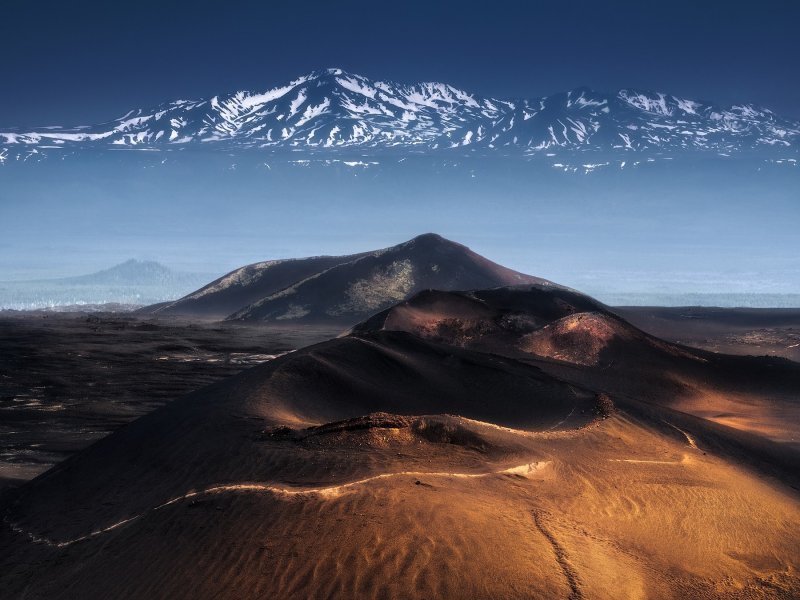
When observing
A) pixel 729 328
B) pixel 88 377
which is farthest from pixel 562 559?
pixel 729 328

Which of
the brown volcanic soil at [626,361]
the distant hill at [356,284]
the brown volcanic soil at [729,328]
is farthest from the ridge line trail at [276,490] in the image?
the distant hill at [356,284]

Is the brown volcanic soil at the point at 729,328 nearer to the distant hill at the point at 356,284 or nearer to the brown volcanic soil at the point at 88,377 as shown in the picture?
the distant hill at the point at 356,284

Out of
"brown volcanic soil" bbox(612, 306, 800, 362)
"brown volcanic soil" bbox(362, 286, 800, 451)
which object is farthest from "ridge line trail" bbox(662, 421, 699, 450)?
"brown volcanic soil" bbox(612, 306, 800, 362)

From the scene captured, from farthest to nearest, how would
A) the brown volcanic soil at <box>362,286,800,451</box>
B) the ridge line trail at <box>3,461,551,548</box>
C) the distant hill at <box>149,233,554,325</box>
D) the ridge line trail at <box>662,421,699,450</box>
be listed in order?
the distant hill at <box>149,233,554,325</box> → the brown volcanic soil at <box>362,286,800,451</box> → the ridge line trail at <box>662,421,699,450</box> → the ridge line trail at <box>3,461,551,548</box>

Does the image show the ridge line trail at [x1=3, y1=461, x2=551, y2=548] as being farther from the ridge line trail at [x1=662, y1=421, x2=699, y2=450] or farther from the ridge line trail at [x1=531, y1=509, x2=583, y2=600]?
the ridge line trail at [x1=662, y1=421, x2=699, y2=450]

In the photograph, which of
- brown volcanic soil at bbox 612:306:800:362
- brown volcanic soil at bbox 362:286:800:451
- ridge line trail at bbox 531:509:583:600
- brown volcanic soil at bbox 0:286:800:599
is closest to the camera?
ridge line trail at bbox 531:509:583:600

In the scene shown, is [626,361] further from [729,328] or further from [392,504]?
[729,328]
